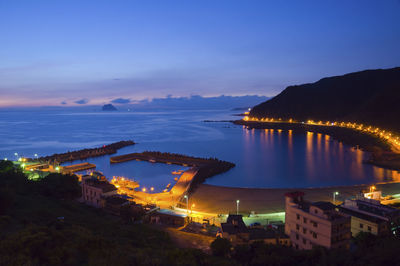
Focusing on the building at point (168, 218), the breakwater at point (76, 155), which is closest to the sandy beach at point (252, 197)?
the building at point (168, 218)

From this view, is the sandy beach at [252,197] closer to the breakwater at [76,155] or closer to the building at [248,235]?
the building at [248,235]

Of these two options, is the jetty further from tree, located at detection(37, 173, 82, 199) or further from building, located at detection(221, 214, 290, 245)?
building, located at detection(221, 214, 290, 245)

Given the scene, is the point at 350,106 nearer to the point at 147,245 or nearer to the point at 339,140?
the point at 339,140

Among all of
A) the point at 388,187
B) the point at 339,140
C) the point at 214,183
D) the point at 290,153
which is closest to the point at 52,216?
the point at 214,183

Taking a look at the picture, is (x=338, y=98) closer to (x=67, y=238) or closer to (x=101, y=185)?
(x=101, y=185)

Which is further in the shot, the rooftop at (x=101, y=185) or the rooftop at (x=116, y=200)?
the rooftop at (x=101, y=185)

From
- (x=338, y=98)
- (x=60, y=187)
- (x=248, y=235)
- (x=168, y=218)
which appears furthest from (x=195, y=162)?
(x=338, y=98)
